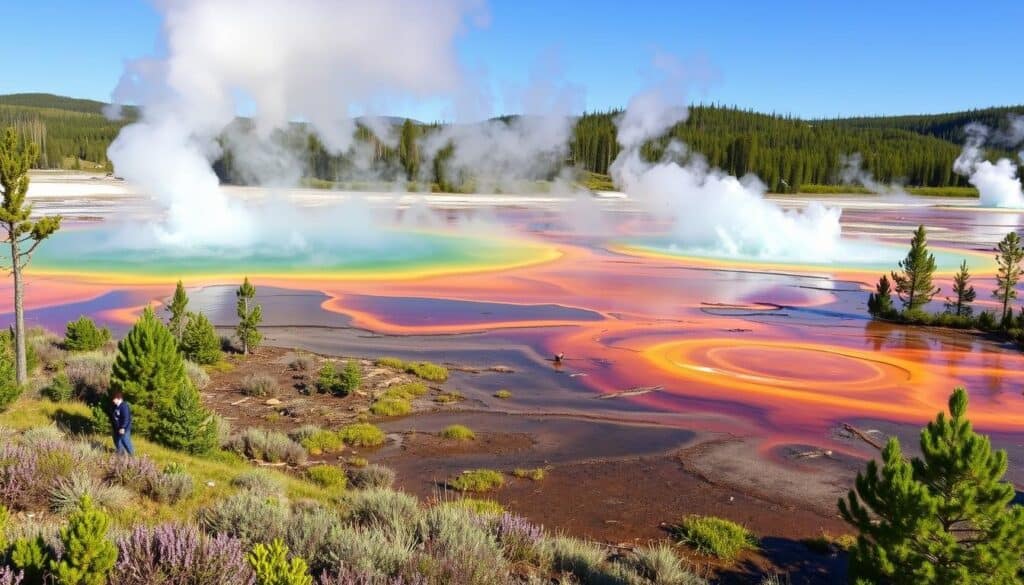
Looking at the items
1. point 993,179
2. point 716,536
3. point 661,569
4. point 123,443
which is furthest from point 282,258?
point 993,179

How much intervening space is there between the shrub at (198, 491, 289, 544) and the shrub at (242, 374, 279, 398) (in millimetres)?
10006

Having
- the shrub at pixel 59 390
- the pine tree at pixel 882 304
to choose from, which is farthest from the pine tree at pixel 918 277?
the shrub at pixel 59 390

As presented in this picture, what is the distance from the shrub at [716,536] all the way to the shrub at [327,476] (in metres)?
5.48

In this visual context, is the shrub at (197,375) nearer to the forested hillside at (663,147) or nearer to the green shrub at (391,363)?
the green shrub at (391,363)

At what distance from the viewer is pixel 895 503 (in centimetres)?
713

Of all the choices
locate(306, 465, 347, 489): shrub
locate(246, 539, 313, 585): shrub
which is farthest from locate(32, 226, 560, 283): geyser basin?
locate(246, 539, 313, 585): shrub

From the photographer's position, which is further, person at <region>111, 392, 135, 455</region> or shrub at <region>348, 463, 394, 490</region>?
shrub at <region>348, 463, 394, 490</region>

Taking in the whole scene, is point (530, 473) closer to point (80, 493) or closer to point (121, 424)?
point (121, 424)

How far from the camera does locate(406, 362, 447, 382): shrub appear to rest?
19484 millimetres

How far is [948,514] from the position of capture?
6996mm

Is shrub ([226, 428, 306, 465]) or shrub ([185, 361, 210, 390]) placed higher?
shrub ([185, 361, 210, 390])

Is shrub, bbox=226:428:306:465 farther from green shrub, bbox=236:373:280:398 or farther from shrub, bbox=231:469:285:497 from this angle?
green shrub, bbox=236:373:280:398

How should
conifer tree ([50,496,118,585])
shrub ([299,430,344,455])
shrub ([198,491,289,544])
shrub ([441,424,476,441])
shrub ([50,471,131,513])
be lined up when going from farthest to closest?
1. shrub ([441,424,476,441])
2. shrub ([299,430,344,455])
3. shrub ([50,471,131,513])
4. shrub ([198,491,289,544])
5. conifer tree ([50,496,118,585])

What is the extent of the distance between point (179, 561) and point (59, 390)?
11.2 metres
